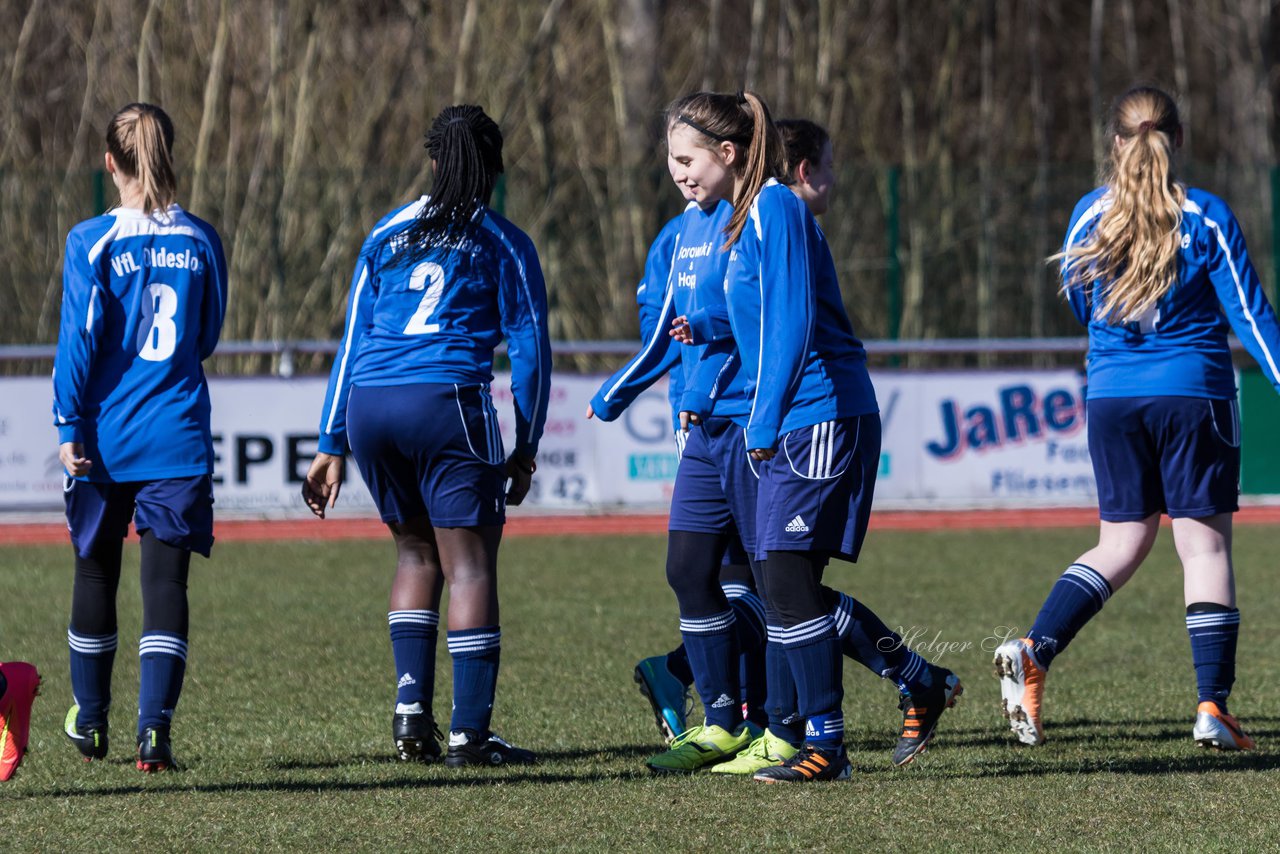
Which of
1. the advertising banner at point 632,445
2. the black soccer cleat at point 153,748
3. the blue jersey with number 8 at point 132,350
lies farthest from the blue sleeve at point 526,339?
the advertising banner at point 632,445

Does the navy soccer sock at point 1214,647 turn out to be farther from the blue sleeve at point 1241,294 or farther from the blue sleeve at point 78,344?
the blue sleeve at point 78,344

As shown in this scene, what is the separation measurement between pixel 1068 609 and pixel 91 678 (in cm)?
283

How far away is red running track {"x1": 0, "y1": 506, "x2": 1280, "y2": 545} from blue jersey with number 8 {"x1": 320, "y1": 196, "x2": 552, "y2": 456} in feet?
24.0

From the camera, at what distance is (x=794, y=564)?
4.82 meters

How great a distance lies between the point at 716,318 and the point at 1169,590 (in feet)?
17.0

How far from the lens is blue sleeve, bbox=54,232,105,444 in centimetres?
507

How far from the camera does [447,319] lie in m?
5.21

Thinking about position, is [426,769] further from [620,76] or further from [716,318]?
[620,76]

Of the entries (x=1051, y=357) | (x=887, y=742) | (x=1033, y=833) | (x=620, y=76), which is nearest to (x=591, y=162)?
(x=620, y=76)

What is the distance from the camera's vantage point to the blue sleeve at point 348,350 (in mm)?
5312

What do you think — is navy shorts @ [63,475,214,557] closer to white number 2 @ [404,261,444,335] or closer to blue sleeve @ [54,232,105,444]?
blue sleeve @ [54,232,105,444]

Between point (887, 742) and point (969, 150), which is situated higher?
point (969, 150)

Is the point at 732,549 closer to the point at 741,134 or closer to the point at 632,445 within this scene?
the point at 741,134

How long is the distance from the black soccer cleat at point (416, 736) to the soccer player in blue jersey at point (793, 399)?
3.18 ft
